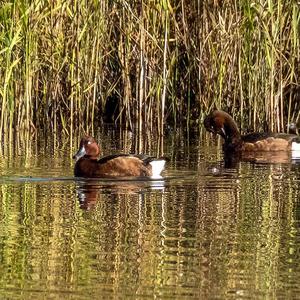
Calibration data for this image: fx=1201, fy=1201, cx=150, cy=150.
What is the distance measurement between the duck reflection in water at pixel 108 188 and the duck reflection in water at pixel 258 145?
2659 mm

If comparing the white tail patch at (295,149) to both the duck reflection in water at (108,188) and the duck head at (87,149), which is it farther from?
the duck reflection in water at (108,188)

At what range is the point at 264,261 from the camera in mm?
6031

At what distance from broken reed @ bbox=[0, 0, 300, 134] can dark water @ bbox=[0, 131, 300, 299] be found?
94.6 inches

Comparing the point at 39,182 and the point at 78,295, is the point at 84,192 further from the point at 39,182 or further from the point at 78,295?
the point at 78,295

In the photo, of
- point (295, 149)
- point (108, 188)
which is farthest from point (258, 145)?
point (108, 188)

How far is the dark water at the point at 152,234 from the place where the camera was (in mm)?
5461

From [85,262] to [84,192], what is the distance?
296 centimetres

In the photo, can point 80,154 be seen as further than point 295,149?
No

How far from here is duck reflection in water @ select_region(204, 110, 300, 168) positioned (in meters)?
12.4

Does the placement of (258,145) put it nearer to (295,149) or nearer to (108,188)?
(295,149)

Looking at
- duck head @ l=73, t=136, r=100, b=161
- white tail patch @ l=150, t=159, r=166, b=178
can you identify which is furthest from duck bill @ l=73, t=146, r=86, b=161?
white tail patch @ l=150, t=159, r=166, b=178

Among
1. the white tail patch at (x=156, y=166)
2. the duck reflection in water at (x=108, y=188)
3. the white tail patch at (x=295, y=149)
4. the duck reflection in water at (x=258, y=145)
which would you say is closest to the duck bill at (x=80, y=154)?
the duck reflection in water at (x=108, y=188)

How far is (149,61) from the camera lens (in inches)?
537

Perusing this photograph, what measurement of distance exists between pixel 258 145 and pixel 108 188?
3.69 m
